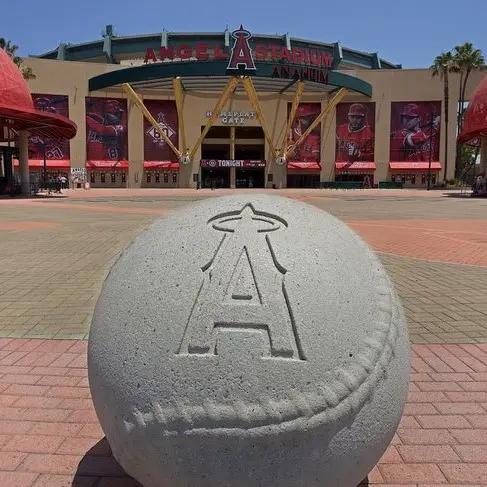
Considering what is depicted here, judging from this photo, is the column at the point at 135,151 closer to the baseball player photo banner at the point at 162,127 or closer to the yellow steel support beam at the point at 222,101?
the baseball player photo banner at the point at 162,127

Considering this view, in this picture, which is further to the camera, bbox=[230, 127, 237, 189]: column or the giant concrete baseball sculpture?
bbox=[230, 127, 237, 189]: column

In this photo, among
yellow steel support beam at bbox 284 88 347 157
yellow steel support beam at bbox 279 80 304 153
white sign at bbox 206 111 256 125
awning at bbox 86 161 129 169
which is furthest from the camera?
white sign at bbox 206 111 256 125

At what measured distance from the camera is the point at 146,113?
2143 inches

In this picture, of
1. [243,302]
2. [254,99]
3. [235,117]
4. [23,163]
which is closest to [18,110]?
[23,163]

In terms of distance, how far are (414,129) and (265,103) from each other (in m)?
18.6

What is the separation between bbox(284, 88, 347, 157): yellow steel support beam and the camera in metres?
55.8

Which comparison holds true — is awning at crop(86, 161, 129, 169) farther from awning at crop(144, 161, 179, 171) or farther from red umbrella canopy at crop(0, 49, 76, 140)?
red umbrella canopy at crop(0, 49, 76, 140)

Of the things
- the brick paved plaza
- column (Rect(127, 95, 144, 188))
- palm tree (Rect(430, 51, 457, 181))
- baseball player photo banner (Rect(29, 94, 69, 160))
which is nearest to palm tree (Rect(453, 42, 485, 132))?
palm tree (Rect(430, 51, 457, 181))

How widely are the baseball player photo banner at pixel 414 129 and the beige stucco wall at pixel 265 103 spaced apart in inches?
28.3

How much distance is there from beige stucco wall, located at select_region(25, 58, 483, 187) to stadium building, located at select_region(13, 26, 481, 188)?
12cm

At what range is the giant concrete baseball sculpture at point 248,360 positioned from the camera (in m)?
2.02

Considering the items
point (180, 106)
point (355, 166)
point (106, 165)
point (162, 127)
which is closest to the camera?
point (180, 106)

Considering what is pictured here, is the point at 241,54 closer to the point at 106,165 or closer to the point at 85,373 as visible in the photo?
the point at 106,165

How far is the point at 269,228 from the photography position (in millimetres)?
2391
